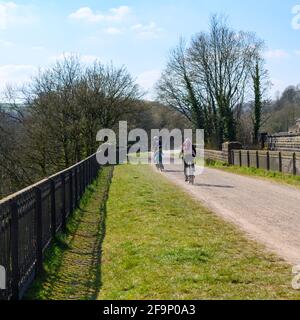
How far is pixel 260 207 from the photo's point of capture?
45.6 feet

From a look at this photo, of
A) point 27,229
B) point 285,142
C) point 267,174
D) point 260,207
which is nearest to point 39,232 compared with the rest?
point 27,229

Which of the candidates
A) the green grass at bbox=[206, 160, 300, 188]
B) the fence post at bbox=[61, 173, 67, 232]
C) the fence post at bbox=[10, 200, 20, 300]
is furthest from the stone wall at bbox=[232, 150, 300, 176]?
the fence post at bbox=[10, 200, 20, 300]

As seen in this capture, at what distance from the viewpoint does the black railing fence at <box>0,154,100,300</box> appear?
21.2ft

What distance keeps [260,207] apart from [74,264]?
248 inches

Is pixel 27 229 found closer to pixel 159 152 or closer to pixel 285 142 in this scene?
pixel 159 152

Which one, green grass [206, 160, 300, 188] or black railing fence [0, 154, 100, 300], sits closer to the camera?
black railing fence [0, 154, 100, 300]

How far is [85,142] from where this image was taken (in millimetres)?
41844

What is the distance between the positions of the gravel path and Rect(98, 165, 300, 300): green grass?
38cm

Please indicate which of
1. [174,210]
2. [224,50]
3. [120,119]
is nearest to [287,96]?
[224,50]

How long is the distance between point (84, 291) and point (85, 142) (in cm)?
3482

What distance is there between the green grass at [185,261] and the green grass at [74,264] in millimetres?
223

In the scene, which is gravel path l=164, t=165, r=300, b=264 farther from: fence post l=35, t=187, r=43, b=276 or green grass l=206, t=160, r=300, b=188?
fence post l=35, t=187, r=43, b=276

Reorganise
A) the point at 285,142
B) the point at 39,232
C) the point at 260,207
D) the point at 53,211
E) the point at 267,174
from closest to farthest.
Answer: the point at 39,232 → the point at 53,211 → the point at 260,207 → the point at 267,174 → the point at 285,142
